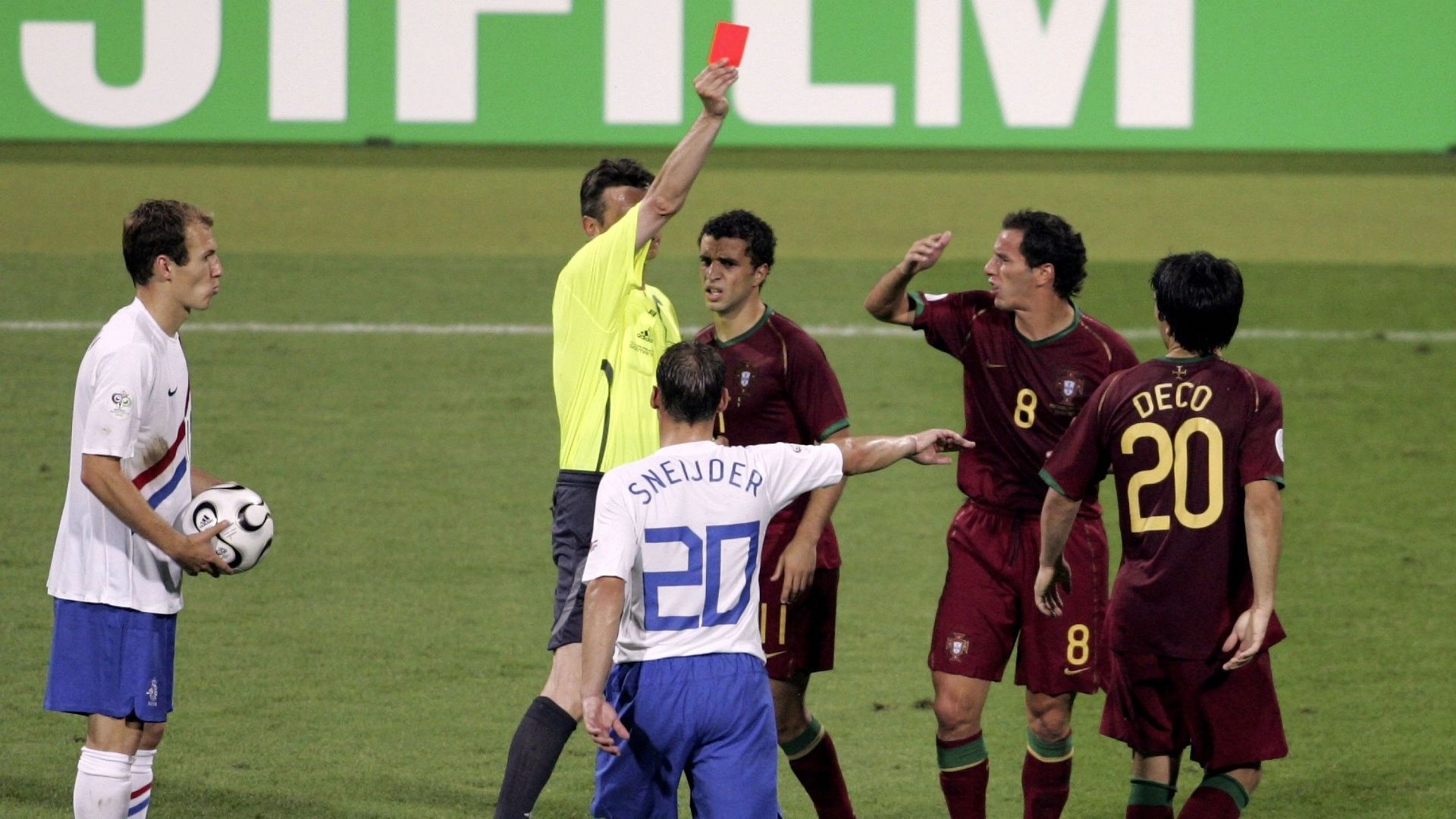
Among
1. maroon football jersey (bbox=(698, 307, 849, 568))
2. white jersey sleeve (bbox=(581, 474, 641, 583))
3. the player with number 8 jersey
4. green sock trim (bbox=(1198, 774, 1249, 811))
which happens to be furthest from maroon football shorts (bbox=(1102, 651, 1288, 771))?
white jersey sleeve (bbox=(581, 474, 641, 583))

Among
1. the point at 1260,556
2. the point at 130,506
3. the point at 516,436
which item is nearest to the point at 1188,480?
the point at 1260,556

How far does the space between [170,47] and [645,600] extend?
638 inches

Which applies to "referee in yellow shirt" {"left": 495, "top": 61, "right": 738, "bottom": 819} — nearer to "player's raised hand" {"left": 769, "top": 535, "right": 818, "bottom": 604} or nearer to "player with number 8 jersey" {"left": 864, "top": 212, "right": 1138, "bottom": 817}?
"player's raised hand" {"left": 769, "top": 535, "right": 818, "bottom": 604}

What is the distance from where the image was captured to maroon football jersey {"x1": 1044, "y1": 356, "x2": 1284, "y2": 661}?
483 centimetres

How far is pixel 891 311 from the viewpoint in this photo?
239 inches

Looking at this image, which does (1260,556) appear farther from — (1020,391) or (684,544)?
(684,544)

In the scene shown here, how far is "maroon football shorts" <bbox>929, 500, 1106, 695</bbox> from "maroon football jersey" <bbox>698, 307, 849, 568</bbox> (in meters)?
0.50

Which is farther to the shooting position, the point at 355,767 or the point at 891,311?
the point at 355,767

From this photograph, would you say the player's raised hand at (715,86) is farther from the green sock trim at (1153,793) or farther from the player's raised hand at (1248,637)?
the green sock trim at (1153,793)

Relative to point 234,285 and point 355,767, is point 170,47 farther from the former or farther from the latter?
point 355,767

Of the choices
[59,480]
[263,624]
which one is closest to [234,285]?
[59,480]

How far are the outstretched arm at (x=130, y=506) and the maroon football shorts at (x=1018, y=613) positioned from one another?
232 cm

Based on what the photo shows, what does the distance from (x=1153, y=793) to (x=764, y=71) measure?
15.2 metres

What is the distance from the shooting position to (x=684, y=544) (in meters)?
4.51
